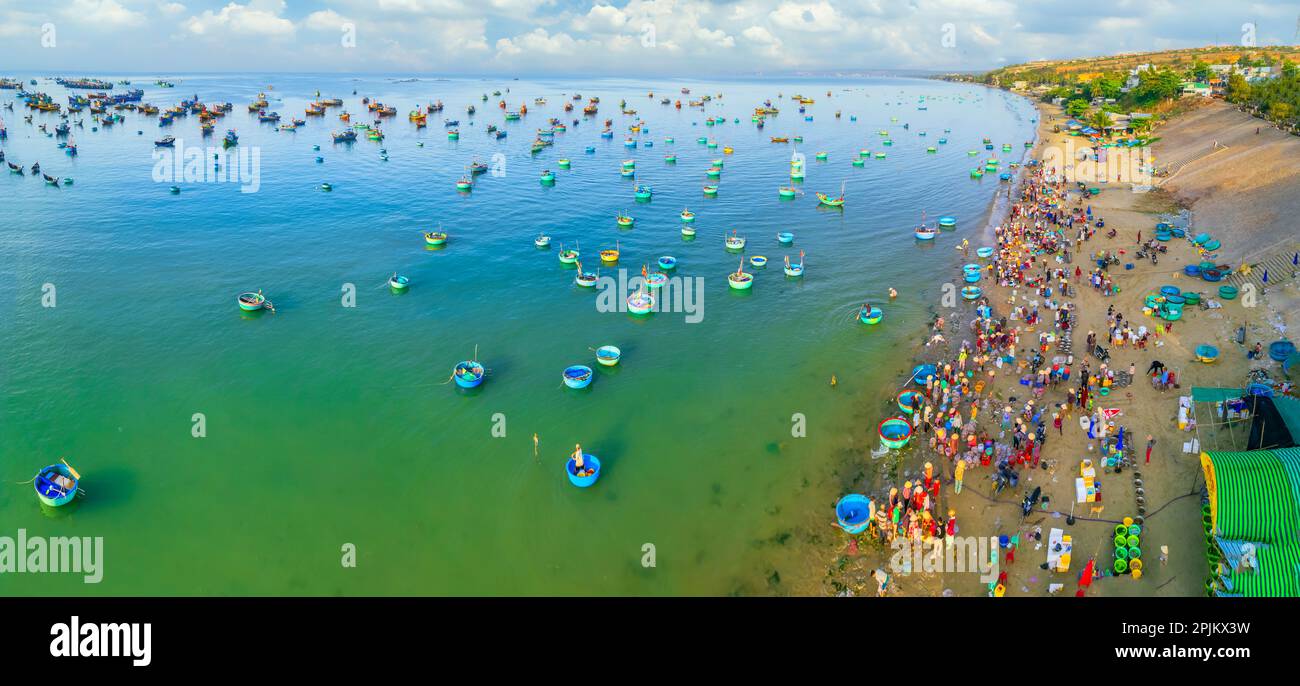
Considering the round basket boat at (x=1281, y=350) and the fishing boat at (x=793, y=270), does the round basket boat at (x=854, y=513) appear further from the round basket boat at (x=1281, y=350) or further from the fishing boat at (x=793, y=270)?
the fishing boat at (x=793, y=270)

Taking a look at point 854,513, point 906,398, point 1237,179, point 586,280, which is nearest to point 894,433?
point 906,398

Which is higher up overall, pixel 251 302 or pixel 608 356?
pixel 251 302

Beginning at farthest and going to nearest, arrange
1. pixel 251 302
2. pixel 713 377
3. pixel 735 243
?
1. pixel 735 243
2. pixel 251 302
3. pixel 713 377

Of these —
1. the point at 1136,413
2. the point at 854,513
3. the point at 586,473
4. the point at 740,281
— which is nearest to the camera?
the point at 854,513

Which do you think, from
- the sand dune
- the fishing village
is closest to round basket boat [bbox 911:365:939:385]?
the fishing village

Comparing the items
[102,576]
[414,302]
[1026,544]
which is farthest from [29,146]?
[1026,544]

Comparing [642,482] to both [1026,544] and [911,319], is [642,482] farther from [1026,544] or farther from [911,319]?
[911,319]

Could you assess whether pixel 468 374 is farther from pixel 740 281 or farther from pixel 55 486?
pixel 740 281

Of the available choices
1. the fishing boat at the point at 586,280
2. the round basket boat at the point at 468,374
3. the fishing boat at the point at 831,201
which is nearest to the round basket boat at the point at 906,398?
the round basket boat at the point at 468,374
